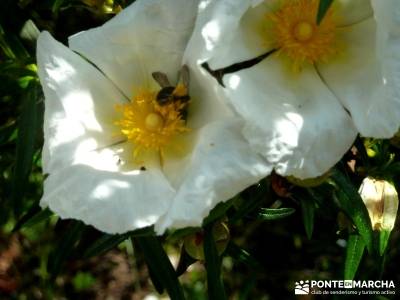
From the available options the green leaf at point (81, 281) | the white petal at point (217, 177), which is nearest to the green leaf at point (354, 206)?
the white petal at point (217, 177)

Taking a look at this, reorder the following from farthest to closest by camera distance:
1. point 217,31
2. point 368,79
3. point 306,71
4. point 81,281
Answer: point 81,281 → point 306,71 → point 368,79 → point 217,31

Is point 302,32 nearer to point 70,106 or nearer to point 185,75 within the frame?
point 185,75

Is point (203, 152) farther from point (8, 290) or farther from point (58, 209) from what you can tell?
point (8, 290)

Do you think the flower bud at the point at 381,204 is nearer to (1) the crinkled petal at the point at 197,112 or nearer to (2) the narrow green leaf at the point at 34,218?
(1) the crinkled petal at the point at 197,112

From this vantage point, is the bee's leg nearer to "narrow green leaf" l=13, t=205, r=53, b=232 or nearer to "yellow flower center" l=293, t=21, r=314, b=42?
"yellow flower center" l=293, t=21, r=314, b=42

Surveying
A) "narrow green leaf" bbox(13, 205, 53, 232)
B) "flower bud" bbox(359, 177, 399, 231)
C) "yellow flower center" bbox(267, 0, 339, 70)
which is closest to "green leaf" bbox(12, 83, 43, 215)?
"narrow green leaf" bbox(13, 205, 53, 232)

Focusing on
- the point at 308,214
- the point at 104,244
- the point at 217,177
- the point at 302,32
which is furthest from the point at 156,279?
the point at 302,32

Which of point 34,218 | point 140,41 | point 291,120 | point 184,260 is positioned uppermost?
point 140,41
